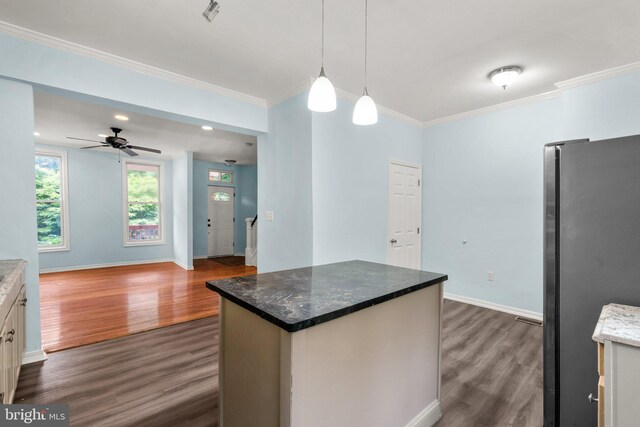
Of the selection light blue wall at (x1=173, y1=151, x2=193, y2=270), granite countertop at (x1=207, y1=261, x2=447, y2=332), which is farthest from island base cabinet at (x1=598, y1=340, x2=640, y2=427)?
light blue wall at (x1=173, y1=151, x2=193, y2=270)

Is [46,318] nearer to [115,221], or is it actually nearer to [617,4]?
[115,221]

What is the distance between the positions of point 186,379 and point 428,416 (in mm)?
1850

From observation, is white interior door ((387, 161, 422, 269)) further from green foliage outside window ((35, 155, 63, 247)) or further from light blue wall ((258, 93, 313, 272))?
green foliage outside window ((35, 155, 63, 247))

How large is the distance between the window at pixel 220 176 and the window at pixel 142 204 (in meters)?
1.33

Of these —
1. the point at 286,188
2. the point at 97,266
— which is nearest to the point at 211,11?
the point at 286,188

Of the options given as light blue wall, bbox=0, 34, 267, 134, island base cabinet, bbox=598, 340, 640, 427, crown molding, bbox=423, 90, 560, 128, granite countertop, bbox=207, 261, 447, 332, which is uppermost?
crown molding, bbox=423, 90, 560, 128

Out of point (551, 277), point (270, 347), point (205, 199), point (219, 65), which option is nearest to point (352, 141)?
point (219, 65)

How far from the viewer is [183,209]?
6.82 meters

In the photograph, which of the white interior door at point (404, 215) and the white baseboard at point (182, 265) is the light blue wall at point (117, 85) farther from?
the white baseboard at point (182, 265)

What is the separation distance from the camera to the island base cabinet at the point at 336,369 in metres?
1.24

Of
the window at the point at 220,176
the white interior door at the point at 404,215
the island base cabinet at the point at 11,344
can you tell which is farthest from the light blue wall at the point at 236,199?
the island base cabinet at the point at 11,344

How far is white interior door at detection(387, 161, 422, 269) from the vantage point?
14.1 feet

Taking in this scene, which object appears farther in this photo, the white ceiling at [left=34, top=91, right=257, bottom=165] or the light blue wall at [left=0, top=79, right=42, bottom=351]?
the white ceiling at [left=34, top=91, right=257, bottom=165]

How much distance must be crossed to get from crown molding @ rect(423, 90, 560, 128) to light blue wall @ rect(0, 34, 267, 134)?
285cm
